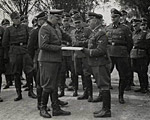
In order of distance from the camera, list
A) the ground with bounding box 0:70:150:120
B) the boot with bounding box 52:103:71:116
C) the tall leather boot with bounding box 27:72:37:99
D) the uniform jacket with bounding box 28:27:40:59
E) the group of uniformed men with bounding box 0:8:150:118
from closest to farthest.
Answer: the group of uniformed men with bounding box 0:8:150:118 → the ground with bounding box 0:70:150:120 → the boot with bounding box 52:103:71:116 → the uniform jacket with bounding box 28:27:40:59 → the tall leather boot with bounding box 27:72:37:99

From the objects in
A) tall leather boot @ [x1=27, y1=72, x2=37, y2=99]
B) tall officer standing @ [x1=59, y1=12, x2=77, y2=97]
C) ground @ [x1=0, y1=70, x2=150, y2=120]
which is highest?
tall officer standing @ [x1=59, y1=12, x2=77, y2=97]

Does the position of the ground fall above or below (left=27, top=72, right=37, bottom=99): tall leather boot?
below

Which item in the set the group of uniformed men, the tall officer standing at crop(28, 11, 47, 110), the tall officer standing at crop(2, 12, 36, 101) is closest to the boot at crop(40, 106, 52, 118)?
the group of uniformed men

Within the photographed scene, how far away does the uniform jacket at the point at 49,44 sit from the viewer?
5727 mm

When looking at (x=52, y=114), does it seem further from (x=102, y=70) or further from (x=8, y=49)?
(x=8, y=49)

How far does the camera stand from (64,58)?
8523mm

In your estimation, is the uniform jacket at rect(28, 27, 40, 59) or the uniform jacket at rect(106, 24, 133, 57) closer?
the uniform jacket at rect(28, 27, 40, 59)

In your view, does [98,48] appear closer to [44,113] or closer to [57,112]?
[57,112]

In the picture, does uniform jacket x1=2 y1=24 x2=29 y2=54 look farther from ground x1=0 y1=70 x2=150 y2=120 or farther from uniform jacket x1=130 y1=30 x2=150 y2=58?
uniform jacket x1=130 y1=30 x2=150 y2=58

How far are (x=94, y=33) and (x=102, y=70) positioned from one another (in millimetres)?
789

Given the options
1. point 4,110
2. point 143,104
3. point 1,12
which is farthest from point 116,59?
point 1,12

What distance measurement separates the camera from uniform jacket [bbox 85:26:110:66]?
5.79m

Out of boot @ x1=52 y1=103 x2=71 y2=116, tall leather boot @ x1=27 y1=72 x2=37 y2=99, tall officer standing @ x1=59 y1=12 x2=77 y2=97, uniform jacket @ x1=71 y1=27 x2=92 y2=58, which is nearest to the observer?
boot @ x1=52 y1=103 x2=71 y2=116

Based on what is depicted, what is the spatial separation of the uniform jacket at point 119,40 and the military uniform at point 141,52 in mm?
909
